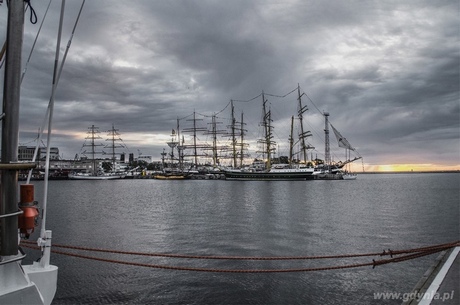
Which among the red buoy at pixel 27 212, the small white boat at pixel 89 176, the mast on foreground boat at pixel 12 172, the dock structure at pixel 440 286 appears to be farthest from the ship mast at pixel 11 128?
the small white boat at pixel 89 176

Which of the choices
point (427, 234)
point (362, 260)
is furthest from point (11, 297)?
point (427, 234)

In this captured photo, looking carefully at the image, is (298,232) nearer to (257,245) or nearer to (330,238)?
(330,238)

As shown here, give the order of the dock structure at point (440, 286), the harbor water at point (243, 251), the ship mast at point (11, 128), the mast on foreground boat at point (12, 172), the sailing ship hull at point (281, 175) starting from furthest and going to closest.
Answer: the sailing ship hull at point (281, 175) → the harbor water at point (243, 251) → the dock structure at point (440, 286) → the ship mast at point (11, 128) → the mast on foreground boat at point (12, 172)

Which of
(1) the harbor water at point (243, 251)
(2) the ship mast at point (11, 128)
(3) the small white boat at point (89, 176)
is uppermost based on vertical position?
(2) the ship mast at point (11, 128)

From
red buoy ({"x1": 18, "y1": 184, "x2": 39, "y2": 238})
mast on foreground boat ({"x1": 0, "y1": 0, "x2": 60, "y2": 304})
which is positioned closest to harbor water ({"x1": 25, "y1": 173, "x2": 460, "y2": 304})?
red buoy ({"x1": 18, "y1": 184, "x2": 39, "y2": 238})

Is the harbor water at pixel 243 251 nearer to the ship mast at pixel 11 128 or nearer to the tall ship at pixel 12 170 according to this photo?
the tall ship at pixel 12 170

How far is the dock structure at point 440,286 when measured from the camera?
261 inches

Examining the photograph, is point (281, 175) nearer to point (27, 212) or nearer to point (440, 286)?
point (440, 286)

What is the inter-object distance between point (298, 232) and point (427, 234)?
384 inches

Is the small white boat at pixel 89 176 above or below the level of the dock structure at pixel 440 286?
above

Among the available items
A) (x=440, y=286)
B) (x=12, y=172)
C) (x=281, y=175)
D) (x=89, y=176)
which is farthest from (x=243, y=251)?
(x=89, y=176)

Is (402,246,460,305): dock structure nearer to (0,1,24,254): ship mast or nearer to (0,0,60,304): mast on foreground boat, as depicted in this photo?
(0,0,60,304): mast on foreground boat

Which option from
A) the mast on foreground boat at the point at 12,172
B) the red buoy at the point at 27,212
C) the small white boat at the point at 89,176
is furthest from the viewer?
the small white boat at the point at 89,176

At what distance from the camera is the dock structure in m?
6.62
